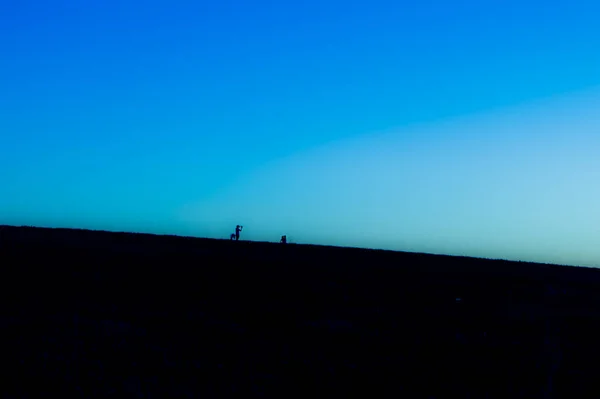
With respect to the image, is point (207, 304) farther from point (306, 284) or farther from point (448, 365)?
point (448, 365)

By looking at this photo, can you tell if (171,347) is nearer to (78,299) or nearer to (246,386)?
→ (246,386)

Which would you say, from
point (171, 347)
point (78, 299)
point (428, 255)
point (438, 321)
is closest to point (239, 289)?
point (78, 299)

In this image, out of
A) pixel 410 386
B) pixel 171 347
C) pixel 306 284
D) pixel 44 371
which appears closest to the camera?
pixel 44 371

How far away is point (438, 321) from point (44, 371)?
56.0ft

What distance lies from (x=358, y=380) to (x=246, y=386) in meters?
3.31

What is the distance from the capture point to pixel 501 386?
56.8 feet

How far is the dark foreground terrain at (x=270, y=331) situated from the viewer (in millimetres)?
15039

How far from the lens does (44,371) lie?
48.2ft

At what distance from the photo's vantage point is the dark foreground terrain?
15.0 m

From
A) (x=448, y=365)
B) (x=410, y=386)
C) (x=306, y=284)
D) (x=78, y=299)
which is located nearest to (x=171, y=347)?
(x=410, y=386)

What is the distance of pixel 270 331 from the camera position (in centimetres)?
2247

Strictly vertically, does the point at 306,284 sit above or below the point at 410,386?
above

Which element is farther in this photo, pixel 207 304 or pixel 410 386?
pixel 207 304

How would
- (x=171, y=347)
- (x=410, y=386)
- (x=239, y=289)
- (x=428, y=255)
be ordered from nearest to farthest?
(x=410, y=386)
(x=171, y=347)
(x=239, y=289)
(x=428, y=255)
